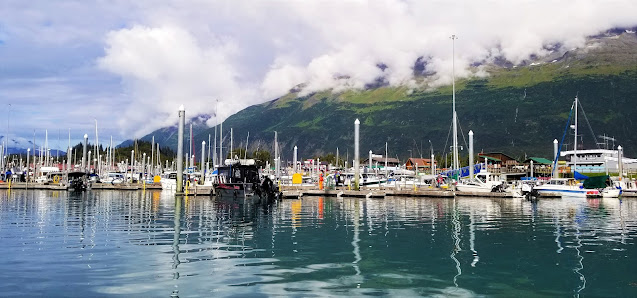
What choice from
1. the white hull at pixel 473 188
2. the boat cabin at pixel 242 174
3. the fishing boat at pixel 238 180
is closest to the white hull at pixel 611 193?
the white hull at pixel 473 188

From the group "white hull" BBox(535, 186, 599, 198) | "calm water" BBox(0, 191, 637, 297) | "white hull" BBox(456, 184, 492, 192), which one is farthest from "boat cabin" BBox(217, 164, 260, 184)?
"white hull" BBox(535, 186, 599, 198)

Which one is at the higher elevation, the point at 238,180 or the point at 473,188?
the point at 238,180

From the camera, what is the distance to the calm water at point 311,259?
48.1 feet

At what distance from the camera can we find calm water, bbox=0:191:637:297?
14.7 metres

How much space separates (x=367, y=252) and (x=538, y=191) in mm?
67658

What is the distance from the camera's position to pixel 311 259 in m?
19.6

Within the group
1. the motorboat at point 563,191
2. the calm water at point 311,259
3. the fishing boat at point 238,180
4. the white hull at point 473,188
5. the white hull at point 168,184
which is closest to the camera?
the calm water at point 311,259

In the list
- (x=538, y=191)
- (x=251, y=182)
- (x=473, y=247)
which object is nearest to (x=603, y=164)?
(x=538, y=191)

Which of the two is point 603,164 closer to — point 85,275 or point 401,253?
point 401,253

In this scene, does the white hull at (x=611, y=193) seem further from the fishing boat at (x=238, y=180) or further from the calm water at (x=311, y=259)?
the fishing boat at (x=238, y=180)

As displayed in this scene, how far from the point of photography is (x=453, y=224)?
1358 inches

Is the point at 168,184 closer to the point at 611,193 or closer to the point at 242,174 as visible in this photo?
the point at 242,174

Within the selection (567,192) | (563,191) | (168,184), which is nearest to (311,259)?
(567,192)

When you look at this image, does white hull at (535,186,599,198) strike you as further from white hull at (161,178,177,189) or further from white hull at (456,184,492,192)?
white hull at (161,178,177,189)
